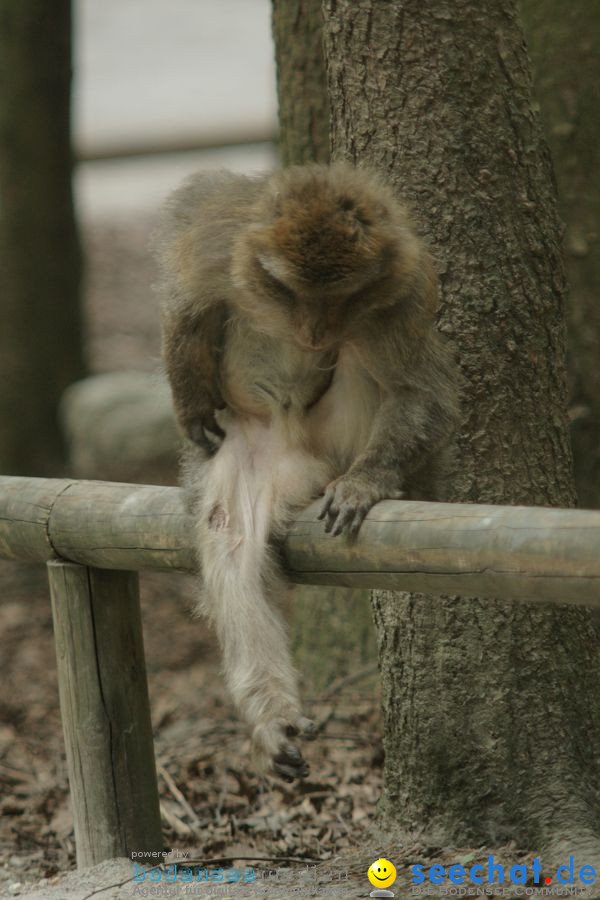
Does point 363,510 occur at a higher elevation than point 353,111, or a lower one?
lower

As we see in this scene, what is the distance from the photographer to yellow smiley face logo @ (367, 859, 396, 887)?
3763mm

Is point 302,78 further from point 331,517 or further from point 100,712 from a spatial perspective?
point 100,712

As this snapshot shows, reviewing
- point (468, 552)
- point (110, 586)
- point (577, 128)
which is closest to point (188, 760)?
point (110, 586)

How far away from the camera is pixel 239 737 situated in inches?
226

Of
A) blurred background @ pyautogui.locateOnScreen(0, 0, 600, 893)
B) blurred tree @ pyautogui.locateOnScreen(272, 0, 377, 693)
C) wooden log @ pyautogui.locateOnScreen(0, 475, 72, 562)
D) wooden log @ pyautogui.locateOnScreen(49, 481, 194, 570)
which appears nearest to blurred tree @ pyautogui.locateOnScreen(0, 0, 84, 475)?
blurred background @ pyautogui.locateOnScreen(0, 0, 600, 893)

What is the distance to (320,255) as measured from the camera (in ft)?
11.4

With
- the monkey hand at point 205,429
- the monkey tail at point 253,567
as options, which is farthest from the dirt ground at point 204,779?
the monkey hand at point 205,429

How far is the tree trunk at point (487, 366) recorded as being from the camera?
4059 millimetres

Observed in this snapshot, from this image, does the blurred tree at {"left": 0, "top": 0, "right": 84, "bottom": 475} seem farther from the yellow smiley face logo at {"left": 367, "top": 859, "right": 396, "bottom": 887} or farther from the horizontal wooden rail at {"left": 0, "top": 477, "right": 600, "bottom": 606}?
the yellow smiley face logo at {"left": 367, "top": 859, "right": 396, "bottom": 887}

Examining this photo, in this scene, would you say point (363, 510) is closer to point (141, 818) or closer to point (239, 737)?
point (141, 818)

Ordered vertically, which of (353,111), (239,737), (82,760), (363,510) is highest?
(353,111)

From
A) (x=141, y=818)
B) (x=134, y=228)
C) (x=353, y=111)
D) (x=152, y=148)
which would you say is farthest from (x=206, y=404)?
(x=152, y=148)

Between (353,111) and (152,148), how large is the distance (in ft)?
47.4

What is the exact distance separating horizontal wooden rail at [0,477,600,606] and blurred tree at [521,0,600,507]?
227cm
